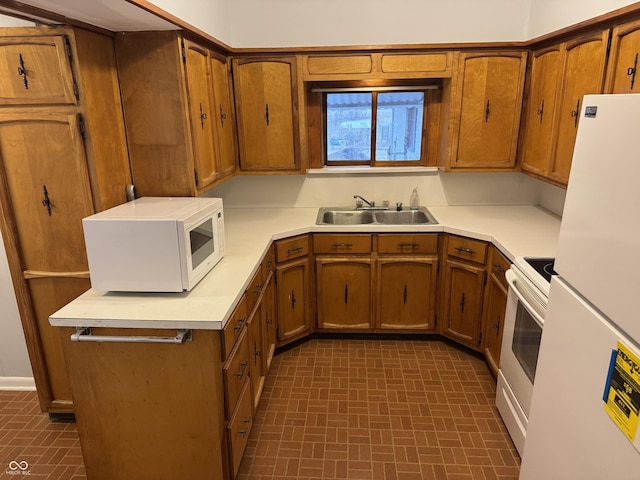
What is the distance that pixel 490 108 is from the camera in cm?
300

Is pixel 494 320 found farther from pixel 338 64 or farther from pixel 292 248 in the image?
pixel 338 64

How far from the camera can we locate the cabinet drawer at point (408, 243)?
296 centimetres

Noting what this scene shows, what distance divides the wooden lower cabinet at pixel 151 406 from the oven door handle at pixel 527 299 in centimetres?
133

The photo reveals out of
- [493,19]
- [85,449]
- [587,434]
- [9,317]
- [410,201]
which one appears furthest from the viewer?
[410,201]

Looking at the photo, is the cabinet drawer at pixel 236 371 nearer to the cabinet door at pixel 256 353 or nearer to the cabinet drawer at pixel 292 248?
the cabinet door at pixel 256 353

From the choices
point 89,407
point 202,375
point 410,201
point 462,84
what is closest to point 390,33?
point 462,84

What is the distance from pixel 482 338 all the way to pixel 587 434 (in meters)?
1.79

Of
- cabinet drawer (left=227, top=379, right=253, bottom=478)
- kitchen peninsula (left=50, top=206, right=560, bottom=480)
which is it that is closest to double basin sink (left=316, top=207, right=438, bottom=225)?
kitchen peninsula (left=50, top=206, right=560, bottom=480)

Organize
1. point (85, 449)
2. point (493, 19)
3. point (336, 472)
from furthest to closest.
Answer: point (493, 19) → point (336, 472) → point (85, 449)

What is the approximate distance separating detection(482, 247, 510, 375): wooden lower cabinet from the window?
1.19 metres

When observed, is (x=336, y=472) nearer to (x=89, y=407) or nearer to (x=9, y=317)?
(x=89, y=407)

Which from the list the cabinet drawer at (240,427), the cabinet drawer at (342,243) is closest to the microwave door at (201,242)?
the cabinet drawer at (240,427)

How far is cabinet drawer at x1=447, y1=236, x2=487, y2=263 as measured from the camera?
8.97 ft

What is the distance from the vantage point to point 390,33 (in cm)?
310
